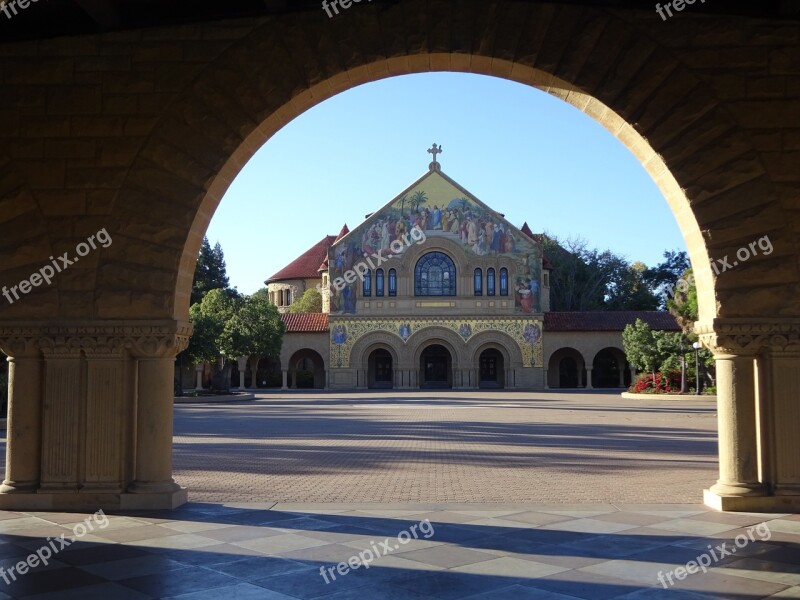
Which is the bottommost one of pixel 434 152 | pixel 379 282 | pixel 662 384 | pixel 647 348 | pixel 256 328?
pixel 662 384

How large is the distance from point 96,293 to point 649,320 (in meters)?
45.8

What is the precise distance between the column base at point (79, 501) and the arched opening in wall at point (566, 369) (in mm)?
45682

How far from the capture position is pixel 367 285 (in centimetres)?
5072

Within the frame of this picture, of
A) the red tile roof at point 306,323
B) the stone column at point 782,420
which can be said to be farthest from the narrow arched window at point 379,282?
the stone column at point 782,420

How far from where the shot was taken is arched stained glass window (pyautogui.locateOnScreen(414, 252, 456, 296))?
49.9 metres

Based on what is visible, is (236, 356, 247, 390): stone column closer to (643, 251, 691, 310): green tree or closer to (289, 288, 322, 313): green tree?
(289, 288, 322, 313): green tree

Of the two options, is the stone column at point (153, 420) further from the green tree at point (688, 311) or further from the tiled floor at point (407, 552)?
the green tree at point (688, 311)

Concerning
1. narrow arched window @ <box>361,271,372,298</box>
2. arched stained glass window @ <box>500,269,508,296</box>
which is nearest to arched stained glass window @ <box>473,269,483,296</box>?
arched stained glass window @ <box>500,269,508,296</box>

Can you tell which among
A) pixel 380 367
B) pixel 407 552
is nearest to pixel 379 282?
pixel 380 367

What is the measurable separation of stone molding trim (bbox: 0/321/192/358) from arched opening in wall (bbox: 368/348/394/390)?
45.1 metres

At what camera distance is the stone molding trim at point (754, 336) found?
7.43m

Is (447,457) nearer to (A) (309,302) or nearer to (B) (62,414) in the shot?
(B) (62,414)

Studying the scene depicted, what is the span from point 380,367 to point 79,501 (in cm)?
4568

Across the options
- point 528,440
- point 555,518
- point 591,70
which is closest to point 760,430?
point 555,518
